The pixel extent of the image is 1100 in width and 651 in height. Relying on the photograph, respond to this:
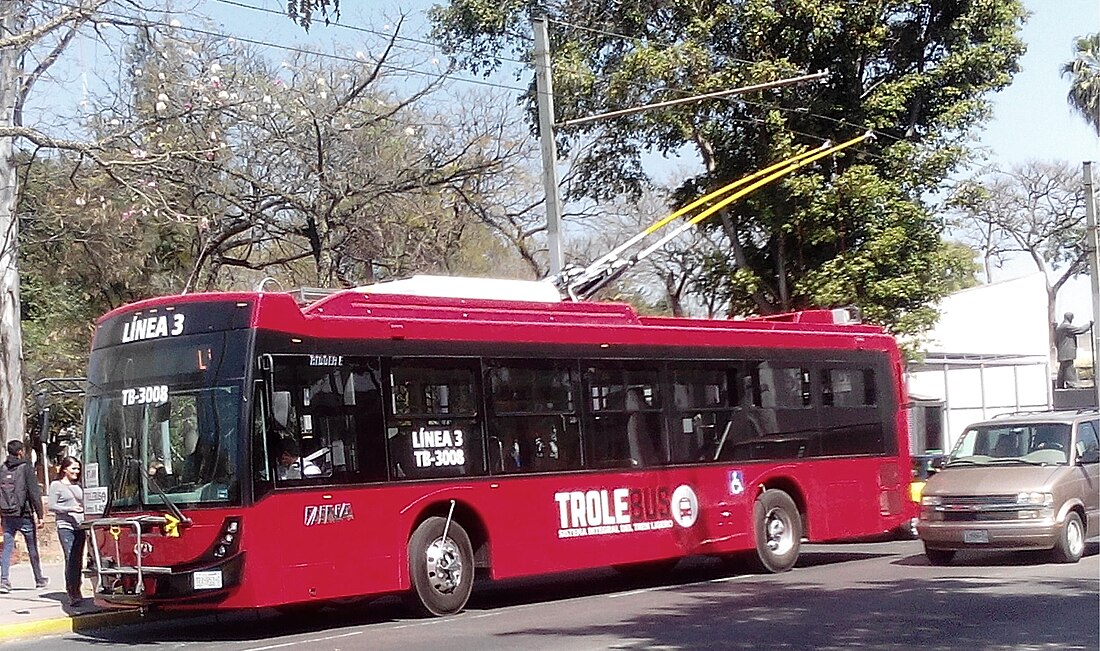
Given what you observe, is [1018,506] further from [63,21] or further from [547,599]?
[63,21]

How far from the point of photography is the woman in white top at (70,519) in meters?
15.3

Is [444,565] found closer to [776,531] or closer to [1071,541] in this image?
[776,531]

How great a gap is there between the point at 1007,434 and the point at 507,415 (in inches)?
264

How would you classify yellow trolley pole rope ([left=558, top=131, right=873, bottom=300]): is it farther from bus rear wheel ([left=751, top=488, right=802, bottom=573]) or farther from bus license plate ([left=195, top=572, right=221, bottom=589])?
bus license plate ([left=195, top=572, right=221, bottom=589])

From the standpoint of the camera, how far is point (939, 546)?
16844 mm

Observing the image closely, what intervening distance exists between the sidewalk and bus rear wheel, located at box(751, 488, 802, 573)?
753 cm

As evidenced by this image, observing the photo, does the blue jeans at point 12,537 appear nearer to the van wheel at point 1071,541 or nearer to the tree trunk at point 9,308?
the tree trunk at point 9,308

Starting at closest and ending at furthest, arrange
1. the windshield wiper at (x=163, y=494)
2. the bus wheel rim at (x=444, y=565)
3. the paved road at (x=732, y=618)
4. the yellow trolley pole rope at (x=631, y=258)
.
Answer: the paved road at (x=732, y=618) < the windshield wiper at (x=163, y=494) < the bus wheel rim at (x=444, y=565) < the yellow trolley pole rope at (x=631, y=258)

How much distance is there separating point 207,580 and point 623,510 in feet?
17.1

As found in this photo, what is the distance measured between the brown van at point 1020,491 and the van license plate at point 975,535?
0.4 inches

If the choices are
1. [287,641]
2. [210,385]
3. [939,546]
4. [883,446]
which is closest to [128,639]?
[287,641]

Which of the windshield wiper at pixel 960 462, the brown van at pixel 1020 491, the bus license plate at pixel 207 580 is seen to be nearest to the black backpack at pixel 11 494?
the bus license plate at pixel 207 580

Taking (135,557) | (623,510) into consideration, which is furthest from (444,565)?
(135,557)

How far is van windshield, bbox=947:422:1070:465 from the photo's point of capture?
1709 centimetres
